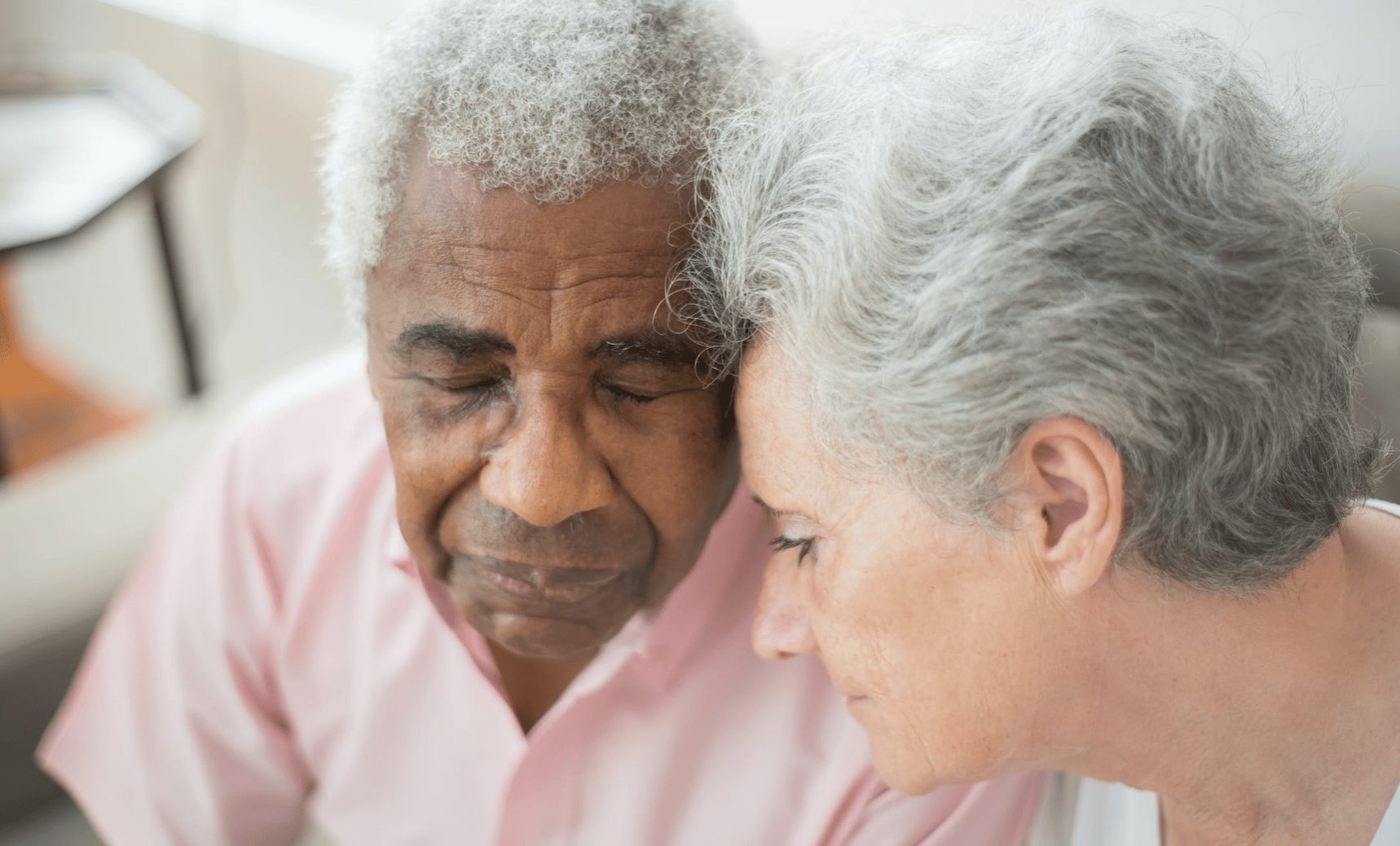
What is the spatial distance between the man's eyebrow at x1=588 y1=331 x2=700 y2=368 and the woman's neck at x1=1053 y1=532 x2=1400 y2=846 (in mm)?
401

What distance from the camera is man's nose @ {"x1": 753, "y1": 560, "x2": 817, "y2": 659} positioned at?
113cm

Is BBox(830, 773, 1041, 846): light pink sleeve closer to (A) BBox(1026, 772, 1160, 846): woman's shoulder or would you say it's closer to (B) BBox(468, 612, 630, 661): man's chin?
(A) BBox(1026, 772, 1160, 846): woman's shoulder

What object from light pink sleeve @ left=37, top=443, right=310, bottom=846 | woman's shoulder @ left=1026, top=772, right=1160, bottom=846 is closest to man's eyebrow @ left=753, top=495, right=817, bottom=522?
woman's shoulder @ left=1026, top=772, right=1160, bottom=846

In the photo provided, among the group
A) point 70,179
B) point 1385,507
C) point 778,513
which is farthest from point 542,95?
point 70,179

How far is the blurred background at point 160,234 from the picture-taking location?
53.7 inches

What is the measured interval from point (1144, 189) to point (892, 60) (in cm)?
25

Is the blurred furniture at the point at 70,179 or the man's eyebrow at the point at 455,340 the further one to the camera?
the blurred furniture at the point at 70,179

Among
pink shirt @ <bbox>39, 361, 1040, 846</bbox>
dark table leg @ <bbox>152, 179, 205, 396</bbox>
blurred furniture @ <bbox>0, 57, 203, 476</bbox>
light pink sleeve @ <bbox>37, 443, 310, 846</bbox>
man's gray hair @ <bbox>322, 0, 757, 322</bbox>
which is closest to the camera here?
man's gray hair @ <bbox>322, 0, 757, 322</bbox>

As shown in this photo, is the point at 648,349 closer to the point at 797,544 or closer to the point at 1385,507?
the point at 797,544

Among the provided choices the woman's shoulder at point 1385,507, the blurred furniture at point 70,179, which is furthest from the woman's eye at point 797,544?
the blurred furniture at point 70,179

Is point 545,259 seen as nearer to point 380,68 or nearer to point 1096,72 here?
point 380,68

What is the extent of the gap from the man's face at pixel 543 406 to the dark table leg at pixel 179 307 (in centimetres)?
161

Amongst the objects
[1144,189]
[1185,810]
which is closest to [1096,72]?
[1144,189]

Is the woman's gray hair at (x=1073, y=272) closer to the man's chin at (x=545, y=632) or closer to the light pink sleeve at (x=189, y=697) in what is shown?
the man's chin at (x=545, y=632)
